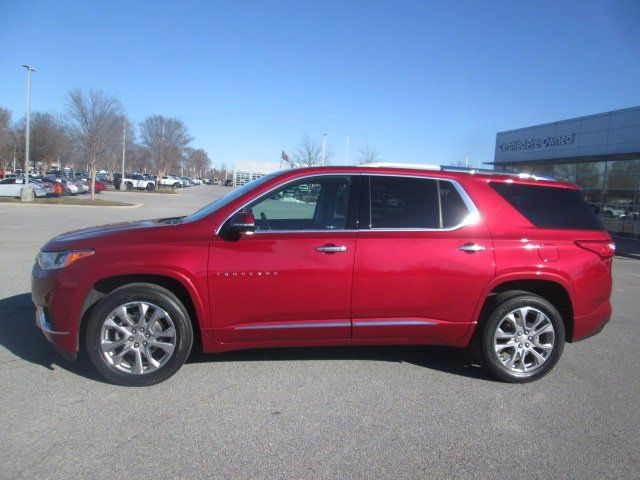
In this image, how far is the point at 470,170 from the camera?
179 inches

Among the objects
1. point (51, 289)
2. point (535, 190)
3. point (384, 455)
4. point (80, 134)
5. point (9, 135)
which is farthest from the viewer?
point (9, 135)

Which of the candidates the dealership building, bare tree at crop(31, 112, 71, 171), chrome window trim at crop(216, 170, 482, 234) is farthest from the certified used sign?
bare tree at crop(31, 112, 71, 171)

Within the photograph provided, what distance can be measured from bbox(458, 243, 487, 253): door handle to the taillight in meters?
0.94

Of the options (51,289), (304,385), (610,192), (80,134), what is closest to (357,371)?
(304,385)

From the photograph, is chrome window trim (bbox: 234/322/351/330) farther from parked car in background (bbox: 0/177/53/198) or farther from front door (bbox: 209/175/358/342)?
parked car in background (bbox: 0/177/53/198)

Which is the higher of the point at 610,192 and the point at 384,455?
the point at 610,192

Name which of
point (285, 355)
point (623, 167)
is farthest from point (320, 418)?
point (623, 167)

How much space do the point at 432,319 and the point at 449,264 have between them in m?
0.49

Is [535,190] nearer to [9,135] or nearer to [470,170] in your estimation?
[470,170]

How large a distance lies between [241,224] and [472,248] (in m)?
1.91

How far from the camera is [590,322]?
4.49 metres

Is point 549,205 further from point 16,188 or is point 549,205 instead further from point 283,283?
point 16,188

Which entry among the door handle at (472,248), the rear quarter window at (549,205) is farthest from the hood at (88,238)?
the rear quarter window at (549,205)

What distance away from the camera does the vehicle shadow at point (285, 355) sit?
447 cm
